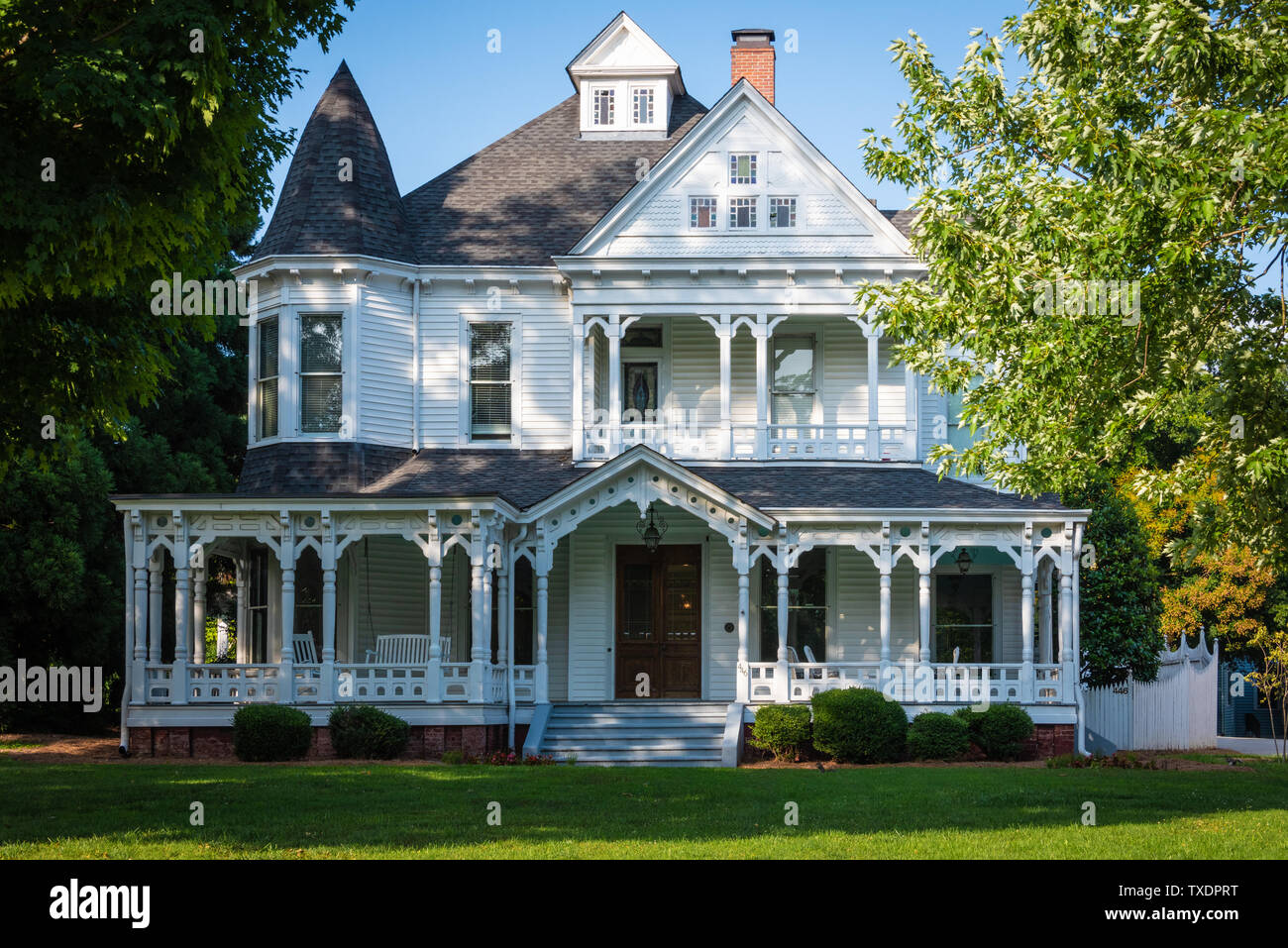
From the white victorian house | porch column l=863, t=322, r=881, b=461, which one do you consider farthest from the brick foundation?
porch column l=863, t=322, r=881, b=461

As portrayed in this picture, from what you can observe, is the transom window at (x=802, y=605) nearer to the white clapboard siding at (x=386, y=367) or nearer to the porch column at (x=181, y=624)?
the white clapboard siding at (x=386, y=367)

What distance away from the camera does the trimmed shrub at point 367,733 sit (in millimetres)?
20906

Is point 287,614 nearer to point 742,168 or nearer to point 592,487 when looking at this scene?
point 592,487

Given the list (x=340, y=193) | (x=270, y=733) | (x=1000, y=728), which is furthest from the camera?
(x=340, y=193)

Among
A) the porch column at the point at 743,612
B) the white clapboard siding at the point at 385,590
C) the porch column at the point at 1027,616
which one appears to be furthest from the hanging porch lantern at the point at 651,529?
the porch column at the point at 1027,616

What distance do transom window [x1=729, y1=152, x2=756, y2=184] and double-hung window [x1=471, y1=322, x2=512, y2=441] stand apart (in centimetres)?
485

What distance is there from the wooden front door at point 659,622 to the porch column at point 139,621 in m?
7.69

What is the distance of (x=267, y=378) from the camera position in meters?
25.4

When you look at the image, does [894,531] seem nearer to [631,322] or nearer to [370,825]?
[631,322]

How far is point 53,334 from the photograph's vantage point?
1479cm

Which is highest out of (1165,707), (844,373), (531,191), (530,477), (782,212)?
(531,191)

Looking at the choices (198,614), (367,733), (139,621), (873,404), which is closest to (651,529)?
(873,404)

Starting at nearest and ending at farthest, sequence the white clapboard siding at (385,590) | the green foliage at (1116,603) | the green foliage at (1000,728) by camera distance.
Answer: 1. the green foliage at (1000,728)
2. the white clapboard siding at (385,590)
3. the green foliage at (1116,603)

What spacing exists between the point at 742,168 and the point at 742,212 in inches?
31.0
